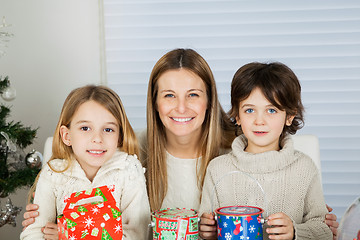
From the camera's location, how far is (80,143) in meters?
1.83

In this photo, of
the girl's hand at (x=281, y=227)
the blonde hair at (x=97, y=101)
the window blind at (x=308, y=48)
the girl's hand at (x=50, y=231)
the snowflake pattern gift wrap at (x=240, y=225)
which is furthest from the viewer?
the window blind at (x=308, y=48)

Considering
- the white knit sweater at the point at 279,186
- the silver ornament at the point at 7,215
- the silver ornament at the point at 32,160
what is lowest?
the silver ornament at the point at 7,215

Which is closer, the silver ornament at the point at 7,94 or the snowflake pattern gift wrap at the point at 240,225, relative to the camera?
the snowflake pattern gift wrap at the point at 240,225

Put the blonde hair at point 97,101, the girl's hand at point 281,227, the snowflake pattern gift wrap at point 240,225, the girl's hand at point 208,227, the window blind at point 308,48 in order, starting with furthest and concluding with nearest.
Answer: the window blind at point 308,48, the blonde hair at point 97,101, the girl's hand at point 208,227, the girl's hand at point 281,227, the snowflake pattern gift wrap at point 240,225

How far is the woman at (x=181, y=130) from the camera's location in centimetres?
203

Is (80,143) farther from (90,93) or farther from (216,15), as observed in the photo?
(216,15)

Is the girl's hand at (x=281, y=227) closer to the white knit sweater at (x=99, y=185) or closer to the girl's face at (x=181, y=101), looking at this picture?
the white knit sweater at (x=99, y=185)

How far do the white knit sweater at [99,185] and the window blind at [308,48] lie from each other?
1.36 metres

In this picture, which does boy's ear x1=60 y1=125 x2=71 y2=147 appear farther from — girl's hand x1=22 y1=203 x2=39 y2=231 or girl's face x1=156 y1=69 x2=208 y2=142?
girl's face x1=156 y1=69 x2=208 y2=142

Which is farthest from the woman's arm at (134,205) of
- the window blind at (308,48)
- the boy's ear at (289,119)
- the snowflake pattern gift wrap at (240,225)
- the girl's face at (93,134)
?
the window blind at (308,48)

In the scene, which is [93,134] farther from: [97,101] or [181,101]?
[181,101]

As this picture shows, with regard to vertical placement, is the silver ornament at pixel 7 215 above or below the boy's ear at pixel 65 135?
below

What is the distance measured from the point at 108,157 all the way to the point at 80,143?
0.40ft

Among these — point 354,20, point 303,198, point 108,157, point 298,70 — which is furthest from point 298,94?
point 354,20
